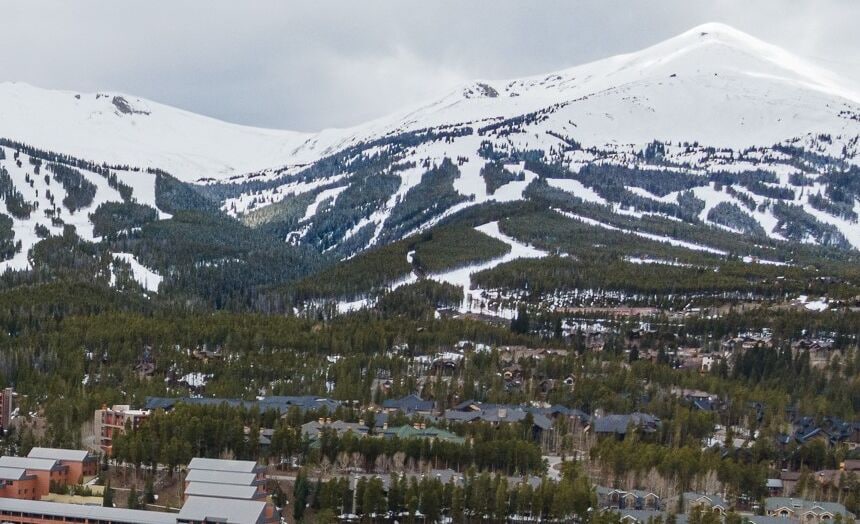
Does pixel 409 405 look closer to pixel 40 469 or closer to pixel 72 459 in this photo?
pixel 72 459

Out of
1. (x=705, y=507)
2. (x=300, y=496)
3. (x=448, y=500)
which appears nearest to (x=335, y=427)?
(x=300, y=496)

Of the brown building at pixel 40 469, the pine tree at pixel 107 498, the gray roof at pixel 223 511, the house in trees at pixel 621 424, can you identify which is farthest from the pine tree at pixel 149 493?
the house in trees at pixel 621 424

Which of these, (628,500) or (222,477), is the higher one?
(222,477)

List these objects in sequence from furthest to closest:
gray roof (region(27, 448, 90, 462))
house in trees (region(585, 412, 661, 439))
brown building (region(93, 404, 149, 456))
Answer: house in trees (region(585, 412, 661, 439)), brown building (region(93, 404, 149, 456)), gray roof (region(27, 448, 90, 462))

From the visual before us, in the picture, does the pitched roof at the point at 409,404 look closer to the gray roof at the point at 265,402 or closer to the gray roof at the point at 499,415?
the gray roof at the point at 499,415

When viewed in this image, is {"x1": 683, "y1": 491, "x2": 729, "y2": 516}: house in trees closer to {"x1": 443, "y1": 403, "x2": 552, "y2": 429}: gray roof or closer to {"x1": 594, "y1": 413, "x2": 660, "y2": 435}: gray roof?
{"x1": 594, "y1": 413, "x2": 660, "y2": 435}: gray roof

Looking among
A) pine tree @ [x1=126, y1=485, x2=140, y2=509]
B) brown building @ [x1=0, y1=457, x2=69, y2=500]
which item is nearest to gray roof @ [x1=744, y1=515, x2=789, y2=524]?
pine tree @ [x1=126, y1=485, x2=140, y2=509]
